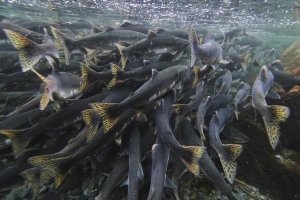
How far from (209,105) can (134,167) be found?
1.83 metres

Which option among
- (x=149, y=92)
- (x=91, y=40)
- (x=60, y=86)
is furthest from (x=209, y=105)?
(x=91, y=40)

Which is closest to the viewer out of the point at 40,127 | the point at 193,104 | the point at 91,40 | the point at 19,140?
the point at 19,140

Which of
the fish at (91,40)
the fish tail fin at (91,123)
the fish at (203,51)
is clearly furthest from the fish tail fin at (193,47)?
the fish tail fin at (91,123)

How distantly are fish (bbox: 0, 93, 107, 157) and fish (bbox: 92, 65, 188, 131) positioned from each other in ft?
2.50

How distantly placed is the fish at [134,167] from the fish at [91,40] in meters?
2.16

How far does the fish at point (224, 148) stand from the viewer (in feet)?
11.2

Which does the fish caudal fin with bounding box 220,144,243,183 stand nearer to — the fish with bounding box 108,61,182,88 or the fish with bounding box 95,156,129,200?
the fish with bounding box 95,156,129,200

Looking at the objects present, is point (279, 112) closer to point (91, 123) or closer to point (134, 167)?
point (134, 167)

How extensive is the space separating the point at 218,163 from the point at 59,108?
2.59m

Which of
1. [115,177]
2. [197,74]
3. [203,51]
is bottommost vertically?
[115,177]

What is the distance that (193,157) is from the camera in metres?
3.21

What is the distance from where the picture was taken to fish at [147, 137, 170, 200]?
10.2 ft

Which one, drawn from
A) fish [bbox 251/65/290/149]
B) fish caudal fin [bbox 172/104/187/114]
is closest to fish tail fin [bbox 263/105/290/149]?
fish [bbox 251/65/290/149]

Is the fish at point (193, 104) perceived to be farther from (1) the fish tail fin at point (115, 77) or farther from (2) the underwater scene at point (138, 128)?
(1) the fish tail fin at point (115, 77)
